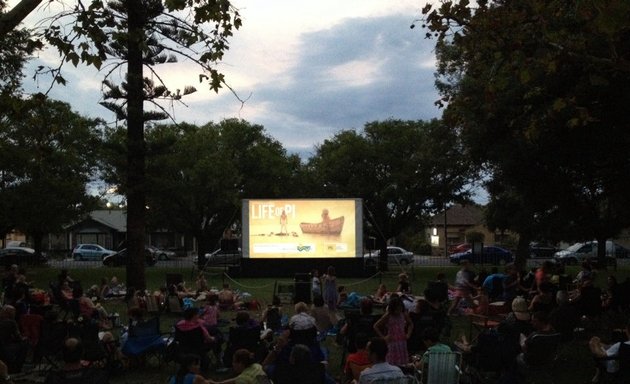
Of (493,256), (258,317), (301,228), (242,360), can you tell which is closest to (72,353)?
(242,360)

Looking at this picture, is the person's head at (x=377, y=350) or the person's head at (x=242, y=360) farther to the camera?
the person's head at (x=242, y=360)

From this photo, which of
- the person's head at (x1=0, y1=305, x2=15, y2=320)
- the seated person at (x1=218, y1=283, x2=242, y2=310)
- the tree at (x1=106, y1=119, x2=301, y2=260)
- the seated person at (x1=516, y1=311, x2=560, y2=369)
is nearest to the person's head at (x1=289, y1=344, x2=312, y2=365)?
the seated person at (x1=516, y1=311, x2=560, y2=369)

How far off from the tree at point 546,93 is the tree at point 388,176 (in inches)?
479

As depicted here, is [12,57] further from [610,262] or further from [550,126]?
[610,262]

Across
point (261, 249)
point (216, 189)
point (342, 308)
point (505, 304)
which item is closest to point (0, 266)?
point (216, 189)

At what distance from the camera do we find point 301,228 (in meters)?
25.2

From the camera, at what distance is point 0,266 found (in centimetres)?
3259

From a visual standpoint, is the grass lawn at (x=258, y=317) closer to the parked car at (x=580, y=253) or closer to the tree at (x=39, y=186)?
the tree at (x=39, y=186)

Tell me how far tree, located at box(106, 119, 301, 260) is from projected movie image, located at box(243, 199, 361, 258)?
13.2ft

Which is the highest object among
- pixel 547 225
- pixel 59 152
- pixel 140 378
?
pixel 59 152

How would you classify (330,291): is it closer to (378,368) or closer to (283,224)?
(378,368)

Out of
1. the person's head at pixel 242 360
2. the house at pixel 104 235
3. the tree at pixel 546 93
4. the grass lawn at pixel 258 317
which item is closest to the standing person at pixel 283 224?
the grass lawn at pixel 258 317

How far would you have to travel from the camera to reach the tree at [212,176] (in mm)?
32344

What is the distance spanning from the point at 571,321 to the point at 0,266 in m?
29.6
